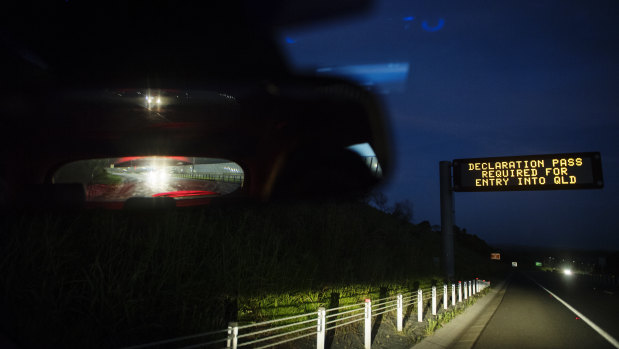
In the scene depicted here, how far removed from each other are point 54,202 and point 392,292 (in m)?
8.43

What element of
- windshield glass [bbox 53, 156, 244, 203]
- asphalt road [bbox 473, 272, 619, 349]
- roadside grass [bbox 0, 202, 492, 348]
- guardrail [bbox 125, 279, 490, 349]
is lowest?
asphalt road [bbox 473, 272, 619, 349]

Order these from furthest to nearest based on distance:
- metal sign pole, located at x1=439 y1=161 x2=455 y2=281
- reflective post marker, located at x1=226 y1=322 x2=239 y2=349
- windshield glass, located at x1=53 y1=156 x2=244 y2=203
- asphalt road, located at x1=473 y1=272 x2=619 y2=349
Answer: metal sign pole, located at x1=439 y1=161 x2=455 y2=281 → asphalt road, located at x1=473 y1=272 x2=619 y2=349 → reflective post marker, located at x1=226 y1=322 x2=239 y2=349 → windshield glass, located at x1=53 y1=156 x2=244 y2=203

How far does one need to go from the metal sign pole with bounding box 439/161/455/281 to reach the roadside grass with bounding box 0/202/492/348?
10355 millimetres

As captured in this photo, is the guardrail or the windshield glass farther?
the guardrail

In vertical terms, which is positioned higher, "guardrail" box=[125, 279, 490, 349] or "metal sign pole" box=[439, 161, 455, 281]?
"metal sign pole" box=[439, 161, 455, 281]

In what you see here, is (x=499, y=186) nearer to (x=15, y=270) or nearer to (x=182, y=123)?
(x=182, y=123)

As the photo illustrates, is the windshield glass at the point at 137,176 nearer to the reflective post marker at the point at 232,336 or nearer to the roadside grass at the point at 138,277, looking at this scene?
the roadside grass at the point at 138,277

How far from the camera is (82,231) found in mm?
4695

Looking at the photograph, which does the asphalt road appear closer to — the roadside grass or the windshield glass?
the roadside grass

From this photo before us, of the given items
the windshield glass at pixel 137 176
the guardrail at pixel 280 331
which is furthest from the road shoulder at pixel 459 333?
the windshield glass at pixel 137 176

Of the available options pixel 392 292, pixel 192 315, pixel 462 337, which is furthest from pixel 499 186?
pixel 192 315

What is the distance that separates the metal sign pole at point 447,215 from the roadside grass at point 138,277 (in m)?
10.4

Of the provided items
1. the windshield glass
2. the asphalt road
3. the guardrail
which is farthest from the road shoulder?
the windshield glass

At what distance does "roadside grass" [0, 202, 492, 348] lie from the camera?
3.70 meters
